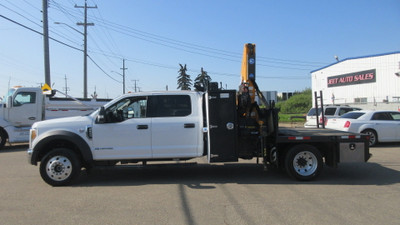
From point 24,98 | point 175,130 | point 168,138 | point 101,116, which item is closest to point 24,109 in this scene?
point 24,98

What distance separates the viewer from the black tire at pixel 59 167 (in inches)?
240

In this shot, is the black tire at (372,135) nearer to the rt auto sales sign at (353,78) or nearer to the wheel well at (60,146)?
the wheel well at (60,146)

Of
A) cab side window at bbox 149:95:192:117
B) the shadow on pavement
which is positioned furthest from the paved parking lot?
cab side window at bbox 149:95:192:117

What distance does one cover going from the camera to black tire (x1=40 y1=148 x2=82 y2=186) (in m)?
6.09

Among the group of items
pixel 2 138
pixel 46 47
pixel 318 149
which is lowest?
pixel 318 149

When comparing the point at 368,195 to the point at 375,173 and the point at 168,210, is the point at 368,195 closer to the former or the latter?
the point at 375,173

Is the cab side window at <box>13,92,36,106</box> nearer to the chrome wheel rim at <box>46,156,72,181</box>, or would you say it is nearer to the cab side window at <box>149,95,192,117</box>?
the chrome wheel rim at <box>46,156,72,181</box>

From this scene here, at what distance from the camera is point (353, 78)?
1308 inches

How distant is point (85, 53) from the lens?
2681 cm

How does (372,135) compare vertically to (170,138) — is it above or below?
below

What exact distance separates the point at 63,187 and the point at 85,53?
76.0ft

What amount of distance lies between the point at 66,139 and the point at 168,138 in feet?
6.83

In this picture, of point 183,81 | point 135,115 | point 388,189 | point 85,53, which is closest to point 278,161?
point 388,189

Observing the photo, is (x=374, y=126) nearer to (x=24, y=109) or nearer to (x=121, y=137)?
(x=121, y=137)
